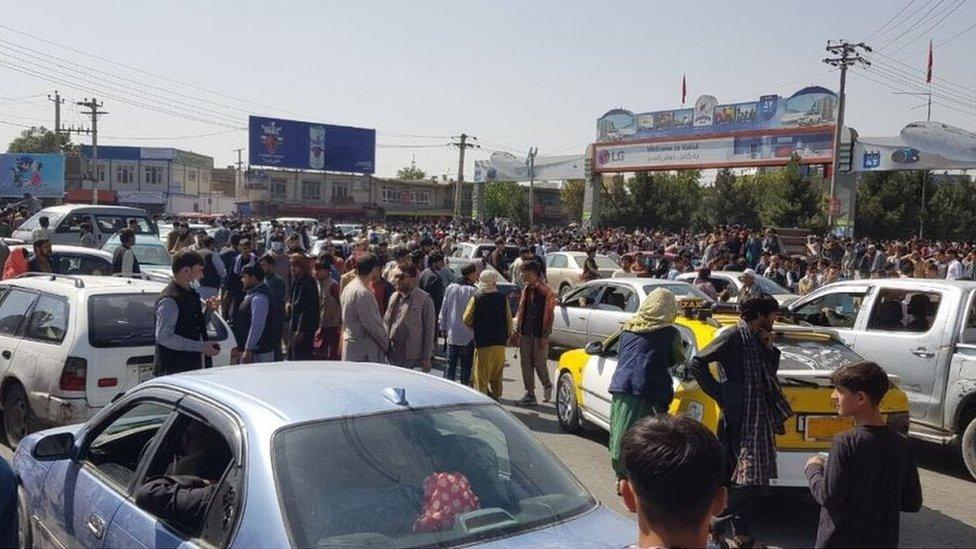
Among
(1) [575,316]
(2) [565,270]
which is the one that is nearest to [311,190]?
(2) [565,270]

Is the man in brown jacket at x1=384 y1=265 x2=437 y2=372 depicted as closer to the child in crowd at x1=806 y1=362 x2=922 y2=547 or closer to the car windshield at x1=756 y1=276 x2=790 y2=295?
the child in crowd at x1=806 y1=362 x2=922 y2=547

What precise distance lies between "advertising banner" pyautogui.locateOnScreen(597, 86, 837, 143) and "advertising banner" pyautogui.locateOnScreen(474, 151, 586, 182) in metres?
2.85

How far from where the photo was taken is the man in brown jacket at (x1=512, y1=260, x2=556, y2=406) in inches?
419

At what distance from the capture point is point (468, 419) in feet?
12.7

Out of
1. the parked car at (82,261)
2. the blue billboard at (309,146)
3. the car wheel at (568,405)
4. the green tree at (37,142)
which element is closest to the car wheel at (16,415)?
the car wheel at (568,405)

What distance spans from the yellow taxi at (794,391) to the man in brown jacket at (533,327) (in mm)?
1766

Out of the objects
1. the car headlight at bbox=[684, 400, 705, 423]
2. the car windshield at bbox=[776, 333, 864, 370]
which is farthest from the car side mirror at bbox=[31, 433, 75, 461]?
the car windshield at bbox=[776, 333, 864, 370]

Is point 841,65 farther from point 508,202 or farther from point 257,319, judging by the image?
point 508,202

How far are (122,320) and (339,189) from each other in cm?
8493

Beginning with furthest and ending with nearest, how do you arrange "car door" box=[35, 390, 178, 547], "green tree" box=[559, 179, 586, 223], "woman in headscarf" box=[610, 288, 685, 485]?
1. "green tree" box=[559, 179, 586, 223]
2. "woman in headscarf" box=[610, 288, 685, 485]
3. "car door" box=[35, 390, 178, 547]

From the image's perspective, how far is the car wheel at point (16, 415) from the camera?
786cm

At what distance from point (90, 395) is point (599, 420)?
462 centimetres

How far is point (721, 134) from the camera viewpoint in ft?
140

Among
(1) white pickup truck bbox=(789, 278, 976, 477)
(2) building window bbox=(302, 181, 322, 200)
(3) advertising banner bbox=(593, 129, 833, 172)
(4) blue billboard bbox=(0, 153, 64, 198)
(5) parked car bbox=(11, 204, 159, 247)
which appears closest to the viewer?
(1) white pickup truck bbox=(789, 278, 976, 477)
